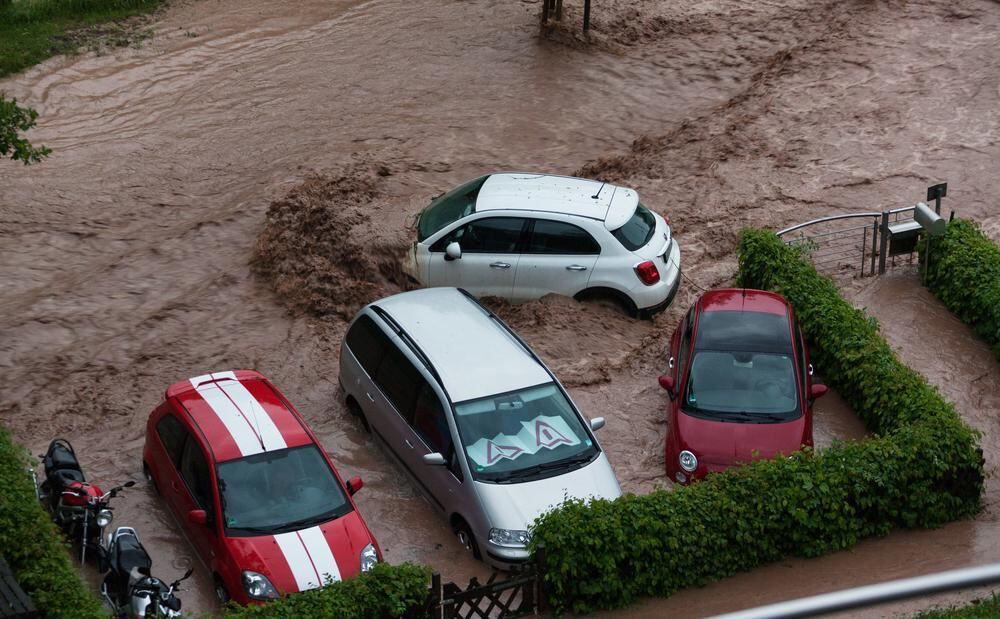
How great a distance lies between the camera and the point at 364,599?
9570 mm

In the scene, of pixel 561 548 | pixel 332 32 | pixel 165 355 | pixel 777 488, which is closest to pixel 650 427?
pixel 777 488

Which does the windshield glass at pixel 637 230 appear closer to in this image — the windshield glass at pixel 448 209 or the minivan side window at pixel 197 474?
the windshield glass at pixel 448 209

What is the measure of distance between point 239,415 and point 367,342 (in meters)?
2.18

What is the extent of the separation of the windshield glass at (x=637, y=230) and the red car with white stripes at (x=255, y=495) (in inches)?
209

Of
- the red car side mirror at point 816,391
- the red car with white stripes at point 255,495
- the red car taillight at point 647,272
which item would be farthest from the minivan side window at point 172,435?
the red car side mirror at point 816,391

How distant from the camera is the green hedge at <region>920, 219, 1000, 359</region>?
14539 mm

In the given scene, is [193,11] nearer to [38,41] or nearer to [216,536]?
[38,41]

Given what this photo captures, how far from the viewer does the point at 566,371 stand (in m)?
14.9

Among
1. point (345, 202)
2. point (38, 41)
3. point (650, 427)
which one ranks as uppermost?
point (38, 41)

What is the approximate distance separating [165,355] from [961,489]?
10.2 metres

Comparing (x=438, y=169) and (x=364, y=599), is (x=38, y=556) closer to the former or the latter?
(x=364, y=599)

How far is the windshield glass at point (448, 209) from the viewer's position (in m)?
15.6

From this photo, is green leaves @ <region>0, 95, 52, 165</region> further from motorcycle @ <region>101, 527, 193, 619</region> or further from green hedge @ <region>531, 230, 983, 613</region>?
green hedge @ <region>531, 230, 983, 613</region>

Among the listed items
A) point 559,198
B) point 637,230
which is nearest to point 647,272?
point 637,230
